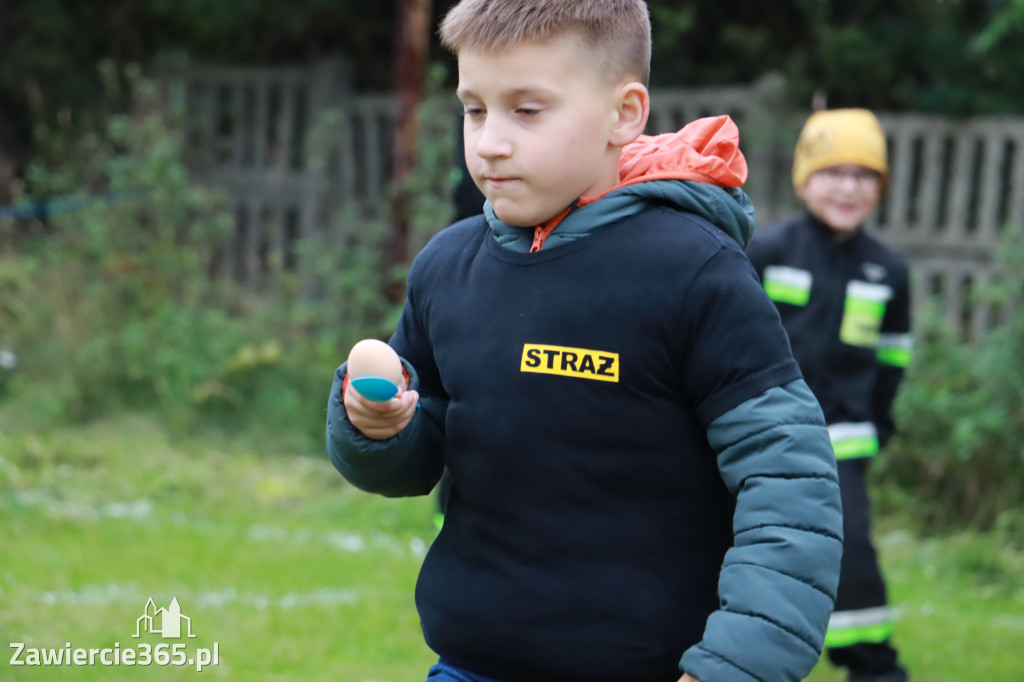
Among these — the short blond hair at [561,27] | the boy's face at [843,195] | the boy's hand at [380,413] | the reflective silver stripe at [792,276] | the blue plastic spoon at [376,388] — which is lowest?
the boy's hand at [380,413]

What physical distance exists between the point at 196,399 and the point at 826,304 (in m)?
4.62

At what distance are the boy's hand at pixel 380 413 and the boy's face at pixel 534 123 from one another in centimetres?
32

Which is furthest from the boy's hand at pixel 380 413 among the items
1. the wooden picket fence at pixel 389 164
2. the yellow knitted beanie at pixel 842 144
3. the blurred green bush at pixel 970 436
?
the wooden picket fence at pixel 389 164

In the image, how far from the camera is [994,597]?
587cm

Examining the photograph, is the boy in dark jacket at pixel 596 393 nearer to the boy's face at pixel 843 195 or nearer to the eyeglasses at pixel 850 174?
the boy's face at pixel 843 195

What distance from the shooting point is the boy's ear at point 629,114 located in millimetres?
1990

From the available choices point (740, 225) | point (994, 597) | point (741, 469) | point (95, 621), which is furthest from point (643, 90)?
point (994, 597)

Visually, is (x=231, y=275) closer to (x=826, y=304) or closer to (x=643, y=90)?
(x=826, y=304)

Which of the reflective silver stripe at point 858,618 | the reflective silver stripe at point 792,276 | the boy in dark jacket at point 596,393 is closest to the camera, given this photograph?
the boy in dark jacket at point 596,393

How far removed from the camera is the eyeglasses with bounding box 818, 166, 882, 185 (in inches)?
188

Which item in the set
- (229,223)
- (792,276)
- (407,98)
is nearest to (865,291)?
(792,276)

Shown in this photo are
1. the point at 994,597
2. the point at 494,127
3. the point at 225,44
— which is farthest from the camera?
the point at 225,44

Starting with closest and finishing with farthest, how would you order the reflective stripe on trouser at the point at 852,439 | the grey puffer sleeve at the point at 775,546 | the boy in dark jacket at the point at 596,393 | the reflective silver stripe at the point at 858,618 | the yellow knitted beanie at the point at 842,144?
the grey puffer sleeve at the point at 775,546, the boy in dark jacket at the point at 596,393, the reflective silver stripe at the point at 858,618, the reflective stripe on trouser at the point at 852,439, the yellow knitted beanie at the point at 842,144

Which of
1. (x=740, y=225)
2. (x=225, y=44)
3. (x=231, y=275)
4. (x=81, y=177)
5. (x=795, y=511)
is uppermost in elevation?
(x=225, y=44)
